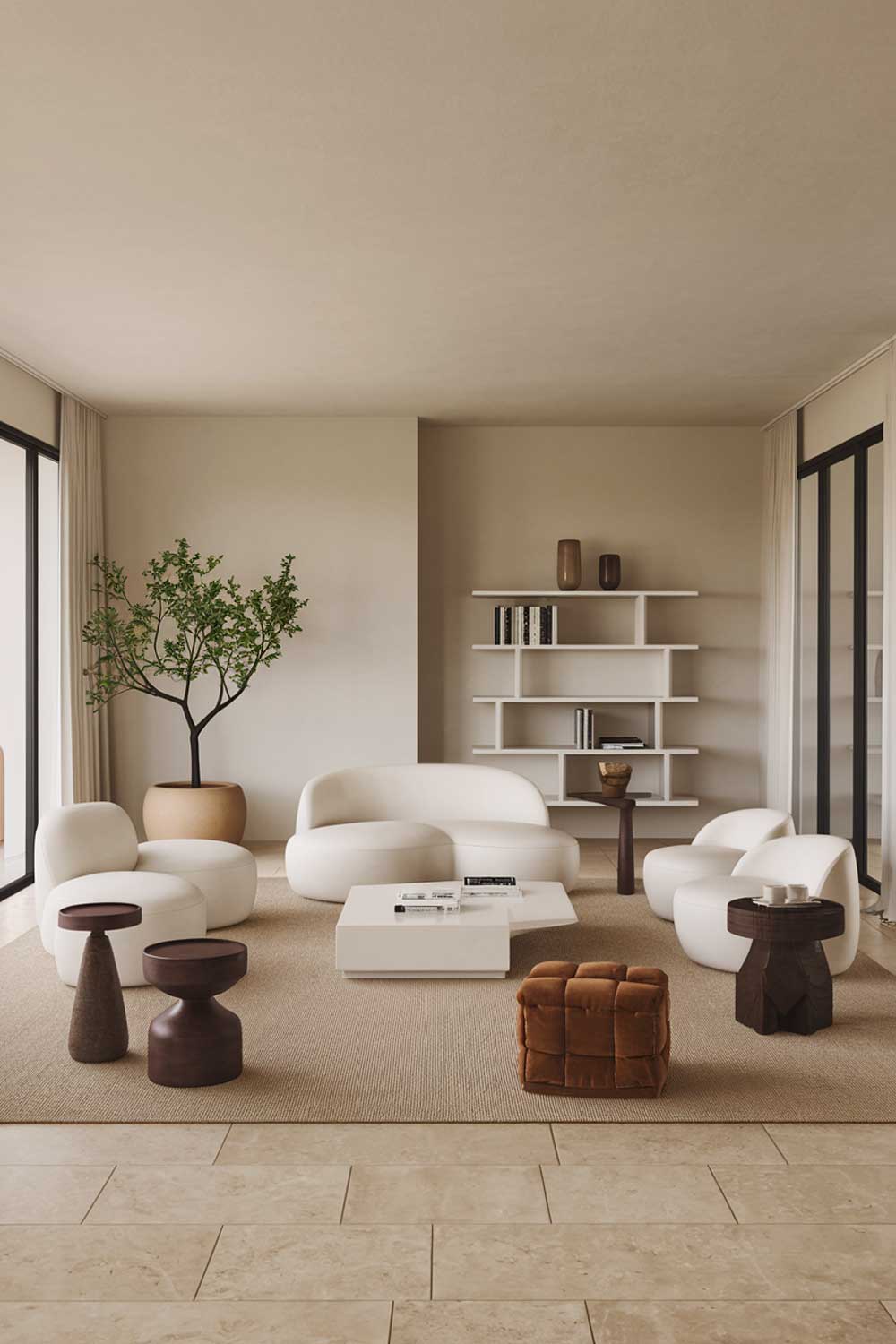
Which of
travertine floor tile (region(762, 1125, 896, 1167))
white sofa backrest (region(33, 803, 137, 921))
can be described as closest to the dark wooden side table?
white sofa backrest (region(33, 803, 137, 921))

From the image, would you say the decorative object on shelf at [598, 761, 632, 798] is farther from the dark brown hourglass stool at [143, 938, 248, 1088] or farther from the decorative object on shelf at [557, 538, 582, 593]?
the dark brown hourglass stool at [143, 938, 248, 1088]

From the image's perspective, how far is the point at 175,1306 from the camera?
2.36m

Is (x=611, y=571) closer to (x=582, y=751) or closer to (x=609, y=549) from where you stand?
(x=609, y=549)

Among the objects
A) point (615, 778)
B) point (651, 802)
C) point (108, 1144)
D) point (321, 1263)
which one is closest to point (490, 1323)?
point (321, 1263)

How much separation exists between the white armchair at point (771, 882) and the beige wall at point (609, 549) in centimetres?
342

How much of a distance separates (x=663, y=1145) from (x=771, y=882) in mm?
1986

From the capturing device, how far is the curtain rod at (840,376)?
6195mm

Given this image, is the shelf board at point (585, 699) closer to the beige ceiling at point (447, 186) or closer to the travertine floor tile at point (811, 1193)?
the beige ceiling at point (447, 186)

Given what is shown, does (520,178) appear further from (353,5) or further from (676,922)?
(676,922)

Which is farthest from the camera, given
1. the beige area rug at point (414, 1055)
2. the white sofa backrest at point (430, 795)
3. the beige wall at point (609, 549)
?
the beige wall at point (609, 549)

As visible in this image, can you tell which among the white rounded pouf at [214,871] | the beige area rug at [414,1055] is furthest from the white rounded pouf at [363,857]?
the beige area rug at [414,1055]

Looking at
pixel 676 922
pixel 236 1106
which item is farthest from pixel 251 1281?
pixel 676 922

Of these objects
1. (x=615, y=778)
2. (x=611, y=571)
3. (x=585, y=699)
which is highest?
(x=611, y=571)

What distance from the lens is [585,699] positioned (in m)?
8.16
